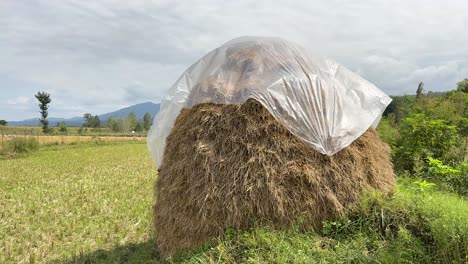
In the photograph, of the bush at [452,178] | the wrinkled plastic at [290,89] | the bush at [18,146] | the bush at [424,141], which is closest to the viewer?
the wrinkled plastic at [290,89]

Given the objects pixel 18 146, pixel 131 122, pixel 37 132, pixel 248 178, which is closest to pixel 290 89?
pixel 248 178

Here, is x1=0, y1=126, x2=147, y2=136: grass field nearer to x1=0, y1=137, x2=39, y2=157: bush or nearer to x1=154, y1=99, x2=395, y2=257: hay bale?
x1=0, y1=137, x2=39, y2=157: bush

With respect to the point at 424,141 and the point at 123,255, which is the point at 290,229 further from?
the point at 424,141

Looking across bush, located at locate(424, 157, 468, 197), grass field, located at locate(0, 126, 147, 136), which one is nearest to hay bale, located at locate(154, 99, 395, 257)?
bush, located at locate(424, 157, 468, 197)

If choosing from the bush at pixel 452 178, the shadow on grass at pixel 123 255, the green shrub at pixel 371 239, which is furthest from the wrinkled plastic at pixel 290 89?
the bush at pixel 452 178

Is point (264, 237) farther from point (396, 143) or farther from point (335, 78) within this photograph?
point (396, 143)

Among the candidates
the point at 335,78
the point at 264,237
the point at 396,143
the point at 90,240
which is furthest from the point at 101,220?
the point at 396,143

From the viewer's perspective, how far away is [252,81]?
4.07 m

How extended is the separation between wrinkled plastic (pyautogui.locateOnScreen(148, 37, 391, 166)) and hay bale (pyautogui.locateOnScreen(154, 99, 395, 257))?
0.15 meters

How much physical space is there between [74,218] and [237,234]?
477cm

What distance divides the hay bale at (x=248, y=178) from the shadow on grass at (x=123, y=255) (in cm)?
83

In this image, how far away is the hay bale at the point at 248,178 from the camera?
12.5ft

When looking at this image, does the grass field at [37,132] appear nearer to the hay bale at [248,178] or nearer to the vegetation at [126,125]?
the vegetation at [126,125]

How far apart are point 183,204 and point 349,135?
199 centimetres
